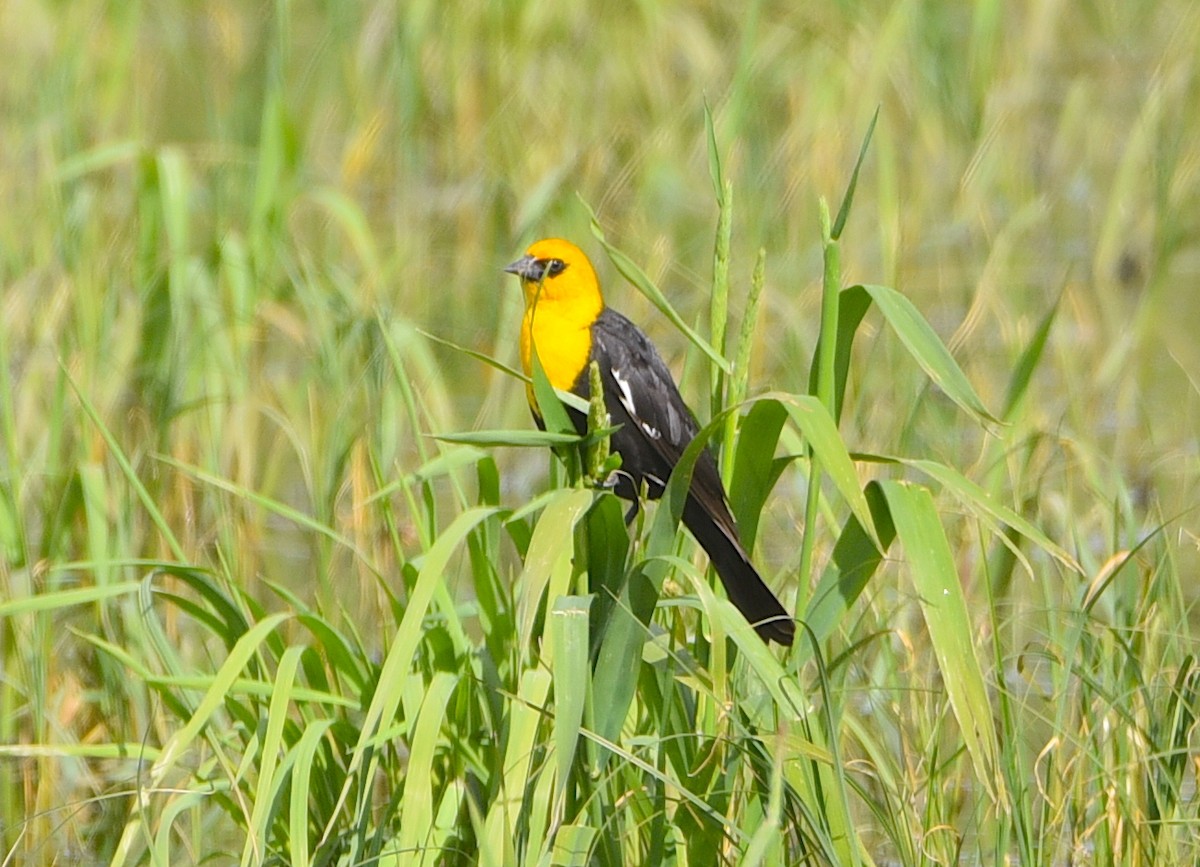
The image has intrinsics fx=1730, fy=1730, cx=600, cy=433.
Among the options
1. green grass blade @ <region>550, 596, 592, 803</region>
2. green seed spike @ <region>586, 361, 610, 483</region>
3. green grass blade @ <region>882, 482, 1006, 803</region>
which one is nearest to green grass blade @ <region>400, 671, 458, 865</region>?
green grass blade @ <region>550, 596, 592, 803</region>

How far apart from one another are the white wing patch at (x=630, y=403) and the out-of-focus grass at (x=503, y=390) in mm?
116

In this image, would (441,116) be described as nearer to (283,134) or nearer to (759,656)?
(283,134)

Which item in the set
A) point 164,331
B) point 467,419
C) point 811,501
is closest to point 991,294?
point 467,419

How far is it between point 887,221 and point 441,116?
2039mm

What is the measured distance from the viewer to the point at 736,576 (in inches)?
90.6

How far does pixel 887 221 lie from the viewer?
394 centimetres

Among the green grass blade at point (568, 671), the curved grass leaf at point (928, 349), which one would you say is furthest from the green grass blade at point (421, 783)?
the curved grass leaf at point (928, 349)

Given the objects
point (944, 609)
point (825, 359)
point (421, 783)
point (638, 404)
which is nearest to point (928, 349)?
point (825, 359)

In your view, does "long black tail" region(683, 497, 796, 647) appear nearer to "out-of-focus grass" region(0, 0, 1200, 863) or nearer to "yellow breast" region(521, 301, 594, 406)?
"out-of-focus grass" region(0, 0, 1200, 863)

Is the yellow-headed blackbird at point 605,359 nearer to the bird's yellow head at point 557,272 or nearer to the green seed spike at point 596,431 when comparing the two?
the bird's yellow head at point 557,272

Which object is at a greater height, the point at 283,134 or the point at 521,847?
the point at 283,134

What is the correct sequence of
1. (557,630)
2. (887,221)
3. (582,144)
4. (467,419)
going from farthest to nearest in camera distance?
(582,144), (467,419), (887,221), (557,630)

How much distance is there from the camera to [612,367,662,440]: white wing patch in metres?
2.74

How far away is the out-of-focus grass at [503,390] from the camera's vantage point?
222cm
